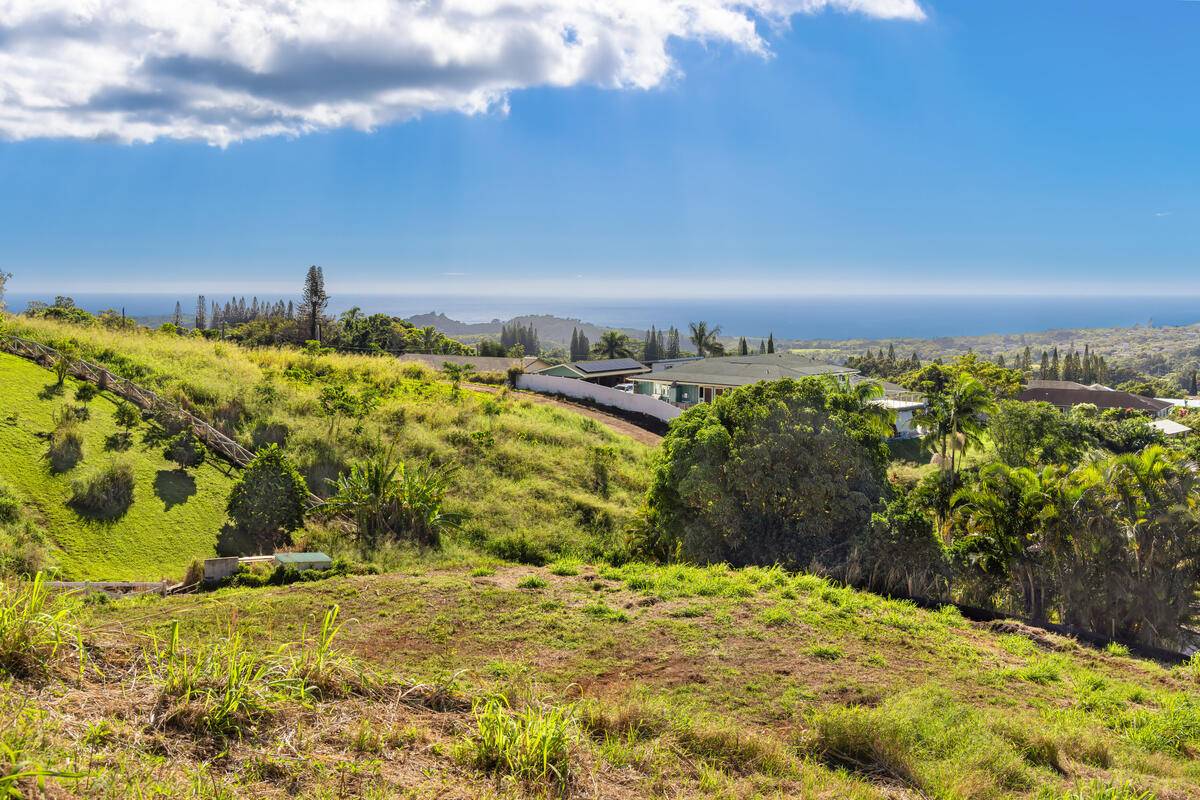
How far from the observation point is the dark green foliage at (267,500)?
1409 cm

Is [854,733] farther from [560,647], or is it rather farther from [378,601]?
[378,601]

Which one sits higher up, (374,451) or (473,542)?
(374,451)

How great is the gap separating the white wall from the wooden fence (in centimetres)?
2007

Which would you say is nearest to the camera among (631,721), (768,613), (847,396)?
(631,721)

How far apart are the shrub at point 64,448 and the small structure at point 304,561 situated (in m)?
6.44

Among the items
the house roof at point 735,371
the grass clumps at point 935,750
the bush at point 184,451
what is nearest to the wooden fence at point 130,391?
the bush at point 184,451

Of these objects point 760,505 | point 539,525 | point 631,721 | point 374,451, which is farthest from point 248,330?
point 631,721

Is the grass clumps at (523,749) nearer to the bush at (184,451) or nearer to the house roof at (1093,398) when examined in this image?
the bush at (184,451)

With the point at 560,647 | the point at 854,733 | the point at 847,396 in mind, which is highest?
the point at 847,396

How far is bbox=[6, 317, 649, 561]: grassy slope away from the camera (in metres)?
18.5

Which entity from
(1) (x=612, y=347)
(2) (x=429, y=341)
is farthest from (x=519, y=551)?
(1) (x=612, y=347)

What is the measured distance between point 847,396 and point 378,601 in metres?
11.2

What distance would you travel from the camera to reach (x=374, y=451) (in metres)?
20.1

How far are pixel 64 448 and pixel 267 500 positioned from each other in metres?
4.93
